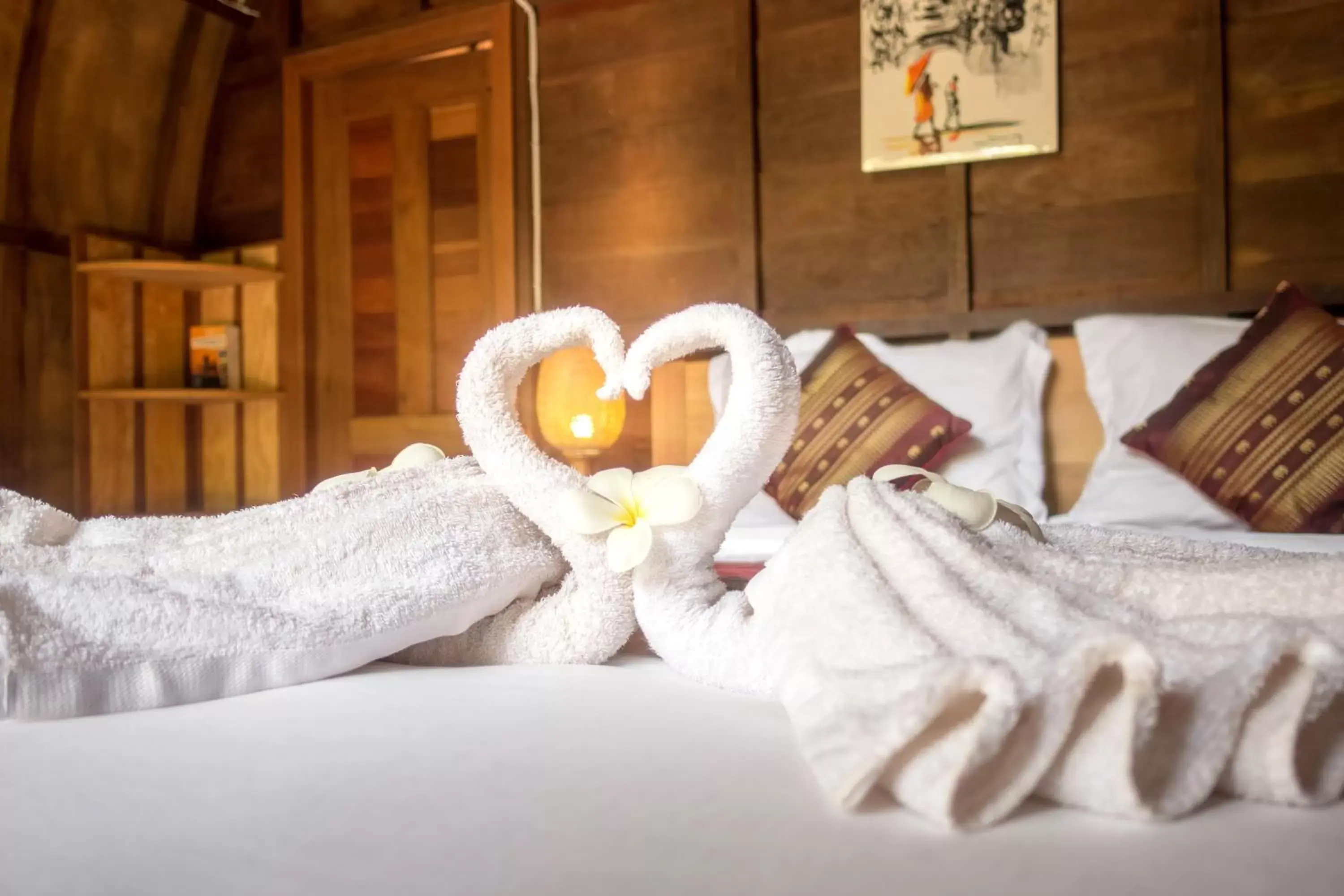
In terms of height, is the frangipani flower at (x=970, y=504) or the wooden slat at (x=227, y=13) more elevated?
the wooden slat at (x=227, y=13)

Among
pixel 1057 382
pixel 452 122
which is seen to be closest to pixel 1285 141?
pixel 1057 382

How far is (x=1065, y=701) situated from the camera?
0.44m

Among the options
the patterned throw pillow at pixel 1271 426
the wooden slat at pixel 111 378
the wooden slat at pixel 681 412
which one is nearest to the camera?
the patterned throw pillow at pixel 1271 426

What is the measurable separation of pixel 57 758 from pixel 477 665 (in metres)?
0.30

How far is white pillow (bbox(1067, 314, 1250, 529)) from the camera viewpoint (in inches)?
68.8

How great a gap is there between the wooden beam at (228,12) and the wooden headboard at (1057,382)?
1959mm

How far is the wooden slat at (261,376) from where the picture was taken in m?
3.30

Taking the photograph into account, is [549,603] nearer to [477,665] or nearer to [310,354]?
[477,665]

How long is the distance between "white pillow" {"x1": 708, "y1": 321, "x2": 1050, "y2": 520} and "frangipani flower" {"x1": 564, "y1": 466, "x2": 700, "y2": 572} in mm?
1222

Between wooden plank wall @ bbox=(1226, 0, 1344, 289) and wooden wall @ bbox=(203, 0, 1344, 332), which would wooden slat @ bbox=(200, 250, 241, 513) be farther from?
wooden plank wall @ bbox=(1226, 0, 1344, 289)

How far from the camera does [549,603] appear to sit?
2.58ft

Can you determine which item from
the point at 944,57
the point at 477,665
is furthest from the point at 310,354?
the point at 477,665

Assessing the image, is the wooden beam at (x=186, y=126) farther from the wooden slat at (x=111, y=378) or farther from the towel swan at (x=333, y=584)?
the towel swan at (x=333, y=584)

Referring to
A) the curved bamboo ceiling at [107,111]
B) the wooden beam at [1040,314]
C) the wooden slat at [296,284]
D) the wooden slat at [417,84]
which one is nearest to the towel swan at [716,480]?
the wooden beam at [1040,314]
